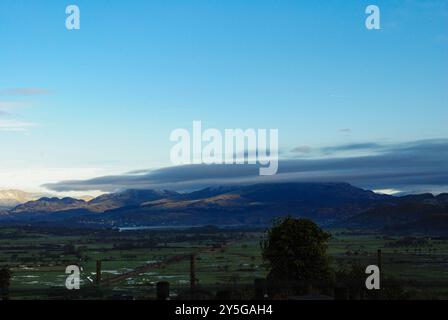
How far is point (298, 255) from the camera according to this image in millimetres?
49031

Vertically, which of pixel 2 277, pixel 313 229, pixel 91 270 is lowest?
pixel 91 270

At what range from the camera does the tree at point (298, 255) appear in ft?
160

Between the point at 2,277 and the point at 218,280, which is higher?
the point at 2,277

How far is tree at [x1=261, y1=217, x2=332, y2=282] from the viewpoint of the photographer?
160ft

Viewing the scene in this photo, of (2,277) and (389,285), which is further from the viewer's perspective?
(2,277)

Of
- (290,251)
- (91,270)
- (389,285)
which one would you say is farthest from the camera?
(91,270)
